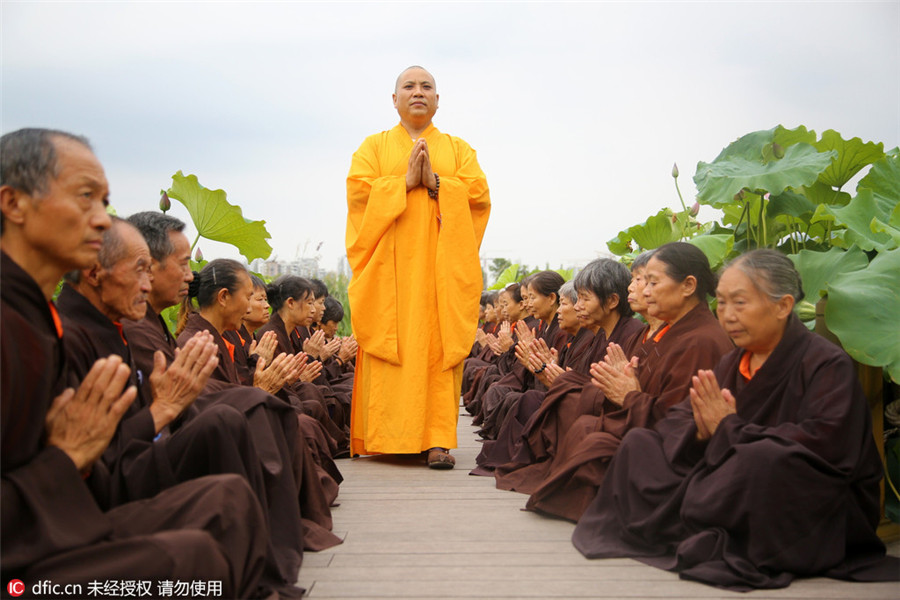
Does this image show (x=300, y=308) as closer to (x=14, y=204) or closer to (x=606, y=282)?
(x=606, y=282)

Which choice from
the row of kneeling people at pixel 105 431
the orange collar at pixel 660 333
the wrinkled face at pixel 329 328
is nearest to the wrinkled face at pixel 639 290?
the orange collar at pixel 660 333

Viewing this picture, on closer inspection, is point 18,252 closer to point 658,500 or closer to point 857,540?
point 658,500

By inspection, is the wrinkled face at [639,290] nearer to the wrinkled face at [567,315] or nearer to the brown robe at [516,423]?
the brown robe at [516,423]

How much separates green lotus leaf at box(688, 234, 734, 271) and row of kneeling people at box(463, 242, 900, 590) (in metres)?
0.57

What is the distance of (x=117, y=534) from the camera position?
2.02m

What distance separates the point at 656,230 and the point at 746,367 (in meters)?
2.96

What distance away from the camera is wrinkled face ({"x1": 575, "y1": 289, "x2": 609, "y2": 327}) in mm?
4516

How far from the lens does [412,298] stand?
16.5 feet

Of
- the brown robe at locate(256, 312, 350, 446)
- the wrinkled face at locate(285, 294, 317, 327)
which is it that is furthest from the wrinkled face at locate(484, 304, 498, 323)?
the wrinkled face at locate(285, 294, 317, 327)

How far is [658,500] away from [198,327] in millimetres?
2169

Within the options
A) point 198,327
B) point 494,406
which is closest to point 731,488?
point 198,327

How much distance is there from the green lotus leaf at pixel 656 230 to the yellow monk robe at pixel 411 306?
1347 mm

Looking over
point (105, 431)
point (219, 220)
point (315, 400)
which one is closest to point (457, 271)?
point (315, 400)

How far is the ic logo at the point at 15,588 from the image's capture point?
1756 millimetres
